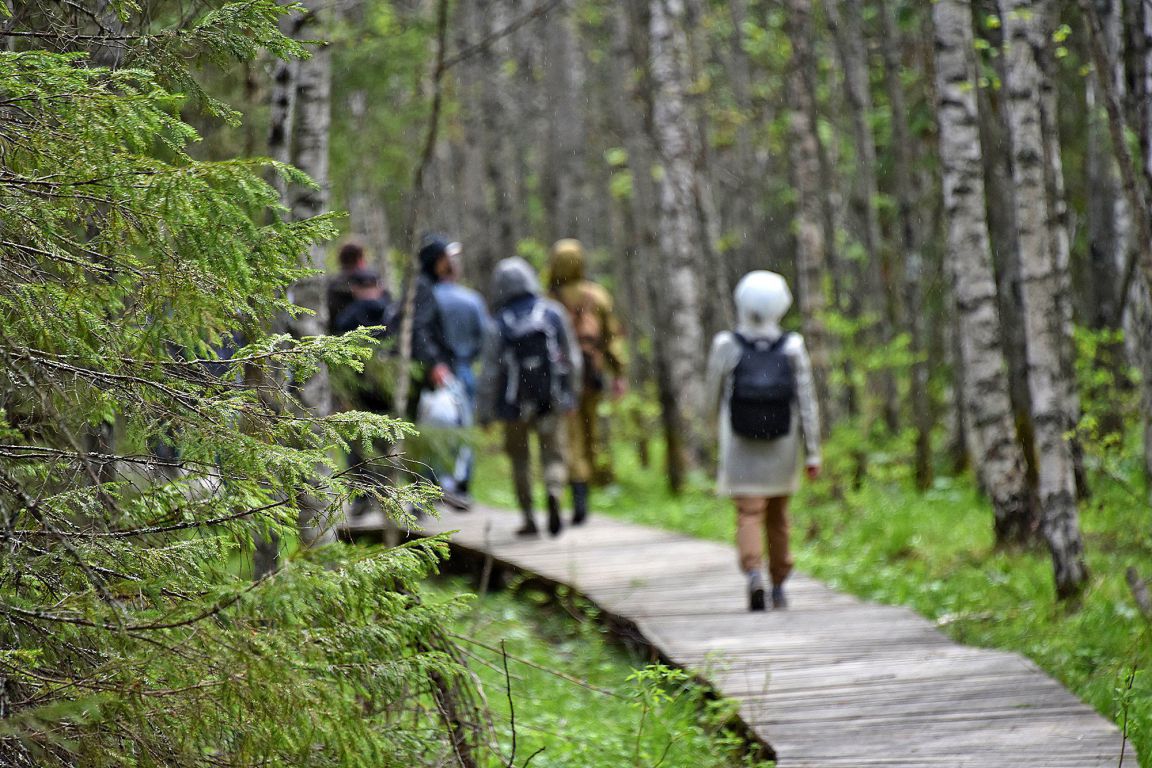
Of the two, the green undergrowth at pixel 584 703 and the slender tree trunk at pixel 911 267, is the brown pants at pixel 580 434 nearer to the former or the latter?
the green undergrowth at pixel 584 703

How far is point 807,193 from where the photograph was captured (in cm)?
1328

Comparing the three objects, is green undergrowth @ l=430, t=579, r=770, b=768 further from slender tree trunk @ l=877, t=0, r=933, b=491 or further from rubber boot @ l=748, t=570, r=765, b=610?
slender tree trunk @ l=877, t=0, r=933, b=491

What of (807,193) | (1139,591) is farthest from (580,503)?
(1139,591)

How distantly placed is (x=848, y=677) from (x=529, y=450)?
484cm

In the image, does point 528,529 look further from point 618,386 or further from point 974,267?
point 974,267

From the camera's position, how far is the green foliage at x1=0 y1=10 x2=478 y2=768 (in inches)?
116

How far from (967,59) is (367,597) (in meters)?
7.27

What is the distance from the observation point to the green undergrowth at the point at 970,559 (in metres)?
6.09

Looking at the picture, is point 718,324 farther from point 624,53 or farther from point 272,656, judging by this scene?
point 272,656

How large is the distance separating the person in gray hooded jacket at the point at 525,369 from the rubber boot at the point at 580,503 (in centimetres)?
102

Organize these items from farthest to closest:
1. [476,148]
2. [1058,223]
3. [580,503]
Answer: [476,148], [580,503], [1058,223]

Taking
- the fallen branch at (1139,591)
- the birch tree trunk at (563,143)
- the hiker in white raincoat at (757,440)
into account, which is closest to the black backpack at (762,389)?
the hiker in white raincoat at (757,440)

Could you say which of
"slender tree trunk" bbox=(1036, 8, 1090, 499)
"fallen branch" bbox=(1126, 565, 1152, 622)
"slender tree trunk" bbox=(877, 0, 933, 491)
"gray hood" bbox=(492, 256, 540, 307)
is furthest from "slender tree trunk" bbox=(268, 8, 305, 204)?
"slender tree trunk" bbox=(877, 0, 933, 491)

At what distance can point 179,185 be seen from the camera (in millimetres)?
3070
